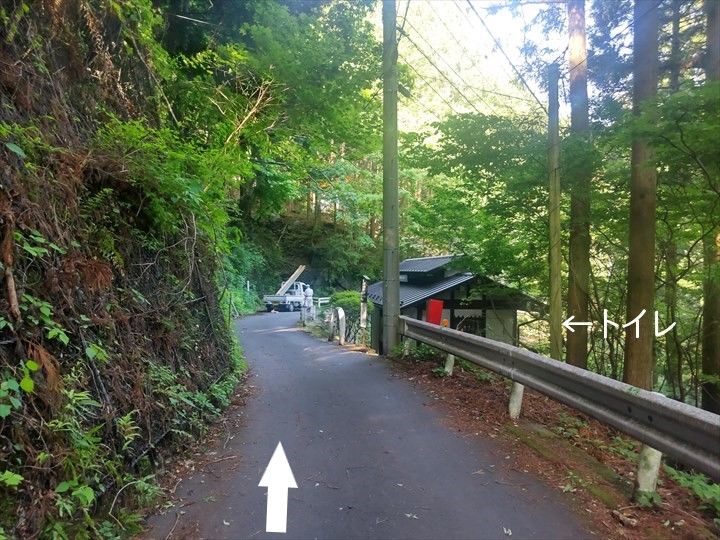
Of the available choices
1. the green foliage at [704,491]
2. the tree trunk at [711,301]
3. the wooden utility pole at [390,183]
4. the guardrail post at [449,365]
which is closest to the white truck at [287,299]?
the wooden utility pole at [390,183]

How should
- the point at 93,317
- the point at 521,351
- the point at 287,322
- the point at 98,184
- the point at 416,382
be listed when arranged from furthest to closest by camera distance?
the point at 287,322 → the point at 416,382 → the point at 521,351 → the point at 98,184 → the point at 93,317

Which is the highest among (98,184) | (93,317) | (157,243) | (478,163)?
(478,163)

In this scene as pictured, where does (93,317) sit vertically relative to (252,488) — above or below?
above

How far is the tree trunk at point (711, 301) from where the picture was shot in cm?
804

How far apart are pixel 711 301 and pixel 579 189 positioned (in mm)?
4166

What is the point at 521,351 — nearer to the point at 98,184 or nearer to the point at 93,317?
the point at 93,317

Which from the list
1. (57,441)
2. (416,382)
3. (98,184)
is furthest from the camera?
(416,382)

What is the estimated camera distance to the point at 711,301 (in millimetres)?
10773

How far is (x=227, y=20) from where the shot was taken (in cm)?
1105

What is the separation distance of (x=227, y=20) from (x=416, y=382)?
29.2 feet

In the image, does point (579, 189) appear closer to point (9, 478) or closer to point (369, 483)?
point (369, 483)

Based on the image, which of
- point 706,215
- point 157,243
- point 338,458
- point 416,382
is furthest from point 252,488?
point 706,215
